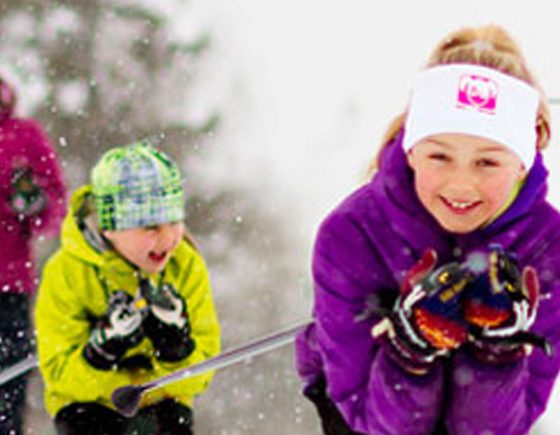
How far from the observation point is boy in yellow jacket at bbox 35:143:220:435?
3.58 m

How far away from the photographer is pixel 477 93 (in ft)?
8.88

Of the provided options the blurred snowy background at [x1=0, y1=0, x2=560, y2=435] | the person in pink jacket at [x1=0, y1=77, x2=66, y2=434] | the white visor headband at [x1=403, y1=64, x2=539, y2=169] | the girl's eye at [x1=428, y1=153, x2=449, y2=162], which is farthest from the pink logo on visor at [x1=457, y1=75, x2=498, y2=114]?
the blurred snowy background at [x1=0, y1=0, x2=560, y2=435]

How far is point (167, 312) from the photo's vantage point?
11.6ft

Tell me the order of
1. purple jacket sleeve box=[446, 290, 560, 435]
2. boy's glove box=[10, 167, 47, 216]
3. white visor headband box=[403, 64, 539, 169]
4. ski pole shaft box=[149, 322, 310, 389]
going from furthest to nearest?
1. boy's glove box=[10, 167, 47, 216]
2. ski pole shaft box=[149, 322, 310, 389]
3. purple jacket sleeve box=[446, 290, 560, 435]
4. white visor headband box=[403, 64, 539, 169]

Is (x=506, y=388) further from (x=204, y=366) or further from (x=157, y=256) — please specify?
(x=157, y=256)

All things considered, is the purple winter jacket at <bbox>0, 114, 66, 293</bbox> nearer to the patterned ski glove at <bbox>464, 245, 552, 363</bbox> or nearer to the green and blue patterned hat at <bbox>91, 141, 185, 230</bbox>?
the green and blue patterned hat at <bbox>91, 141, 185, 230</bbox>

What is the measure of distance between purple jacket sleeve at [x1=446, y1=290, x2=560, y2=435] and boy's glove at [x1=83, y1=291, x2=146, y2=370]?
993 millimetres

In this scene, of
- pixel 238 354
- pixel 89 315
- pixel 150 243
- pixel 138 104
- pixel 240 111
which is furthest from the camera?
pixel 240 111

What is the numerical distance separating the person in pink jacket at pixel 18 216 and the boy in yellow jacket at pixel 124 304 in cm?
114

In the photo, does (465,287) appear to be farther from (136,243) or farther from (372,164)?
(136,243)

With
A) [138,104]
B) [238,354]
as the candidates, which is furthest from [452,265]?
[138,104]

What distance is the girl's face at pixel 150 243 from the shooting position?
11.8ft

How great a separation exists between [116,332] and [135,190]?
0.43 metres

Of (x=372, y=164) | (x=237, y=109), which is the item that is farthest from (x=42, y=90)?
(x=372, y=164)
